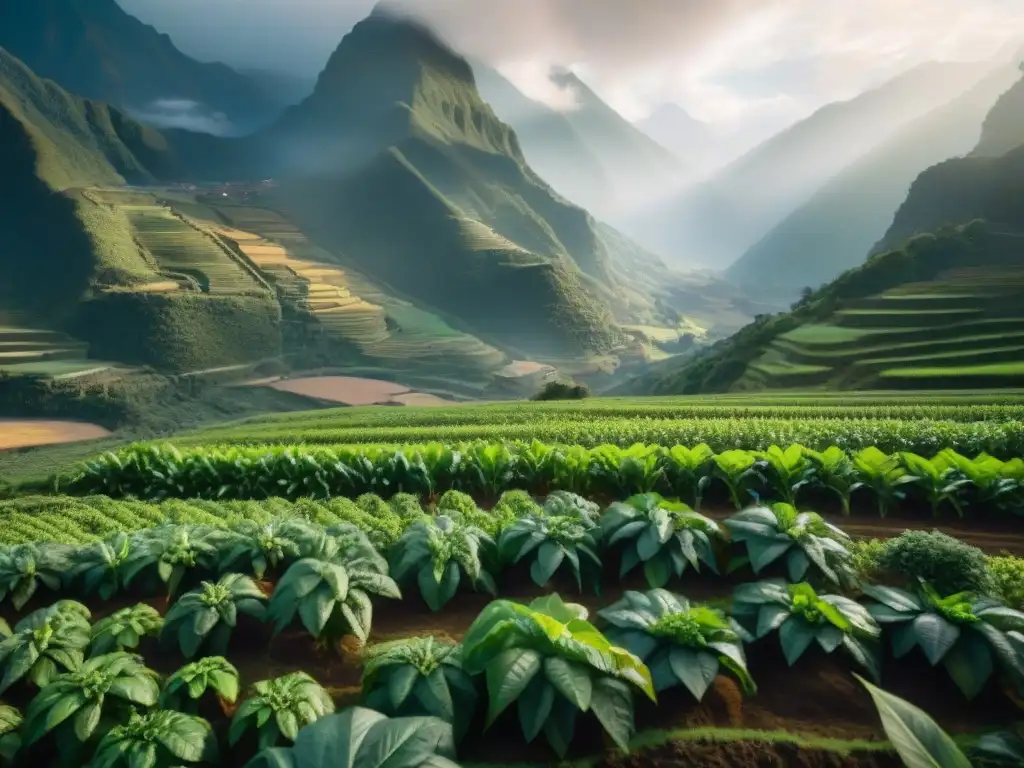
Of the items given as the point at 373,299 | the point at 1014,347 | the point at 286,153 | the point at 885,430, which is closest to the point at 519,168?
the point at 286,153

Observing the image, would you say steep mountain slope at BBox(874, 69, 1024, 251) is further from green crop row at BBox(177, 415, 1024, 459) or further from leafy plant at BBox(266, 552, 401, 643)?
leafy plant at BBox(266, 552, 401, 643)

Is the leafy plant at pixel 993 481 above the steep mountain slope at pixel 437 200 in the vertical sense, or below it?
below

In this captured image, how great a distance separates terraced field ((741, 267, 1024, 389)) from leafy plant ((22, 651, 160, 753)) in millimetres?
32990

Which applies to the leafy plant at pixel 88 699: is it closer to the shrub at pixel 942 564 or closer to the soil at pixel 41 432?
the shrub at pixel 942 564

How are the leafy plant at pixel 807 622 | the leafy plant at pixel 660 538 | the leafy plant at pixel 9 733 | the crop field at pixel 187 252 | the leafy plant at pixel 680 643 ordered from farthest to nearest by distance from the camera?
the crop field at pixel 187 252
the leafy plant at pixel 660 538
the leafy plant at pixel 807 622
the leafy plant at pixel 680 643
the leafy plant at pixel 9 733

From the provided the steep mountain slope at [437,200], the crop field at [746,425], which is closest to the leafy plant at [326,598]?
the crop field at [746,425]

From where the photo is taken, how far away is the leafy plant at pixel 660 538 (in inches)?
199

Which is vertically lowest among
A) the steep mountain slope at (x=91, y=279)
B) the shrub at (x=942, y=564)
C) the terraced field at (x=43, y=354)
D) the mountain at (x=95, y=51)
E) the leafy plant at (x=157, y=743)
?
the leafy plant at (x=157, y=743)

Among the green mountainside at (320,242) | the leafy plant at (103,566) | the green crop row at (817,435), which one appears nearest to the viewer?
the leafy plant at (103,566)

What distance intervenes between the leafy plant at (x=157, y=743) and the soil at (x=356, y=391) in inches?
2195

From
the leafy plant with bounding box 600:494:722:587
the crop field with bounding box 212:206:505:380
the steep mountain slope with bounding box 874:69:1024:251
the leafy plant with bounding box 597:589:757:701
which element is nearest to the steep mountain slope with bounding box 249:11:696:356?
the crop field with bounding box 212:206:505:380

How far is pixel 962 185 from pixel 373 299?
86.6 meters

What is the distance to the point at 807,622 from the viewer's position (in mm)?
4027

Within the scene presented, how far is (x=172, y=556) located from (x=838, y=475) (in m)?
7.40
